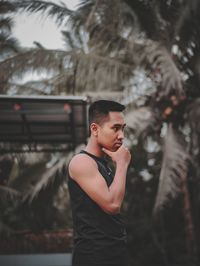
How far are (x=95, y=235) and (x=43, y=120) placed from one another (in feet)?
14.5

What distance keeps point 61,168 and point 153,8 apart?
3.95 meters

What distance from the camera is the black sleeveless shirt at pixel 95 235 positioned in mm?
2002

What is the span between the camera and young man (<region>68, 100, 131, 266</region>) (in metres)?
1.98

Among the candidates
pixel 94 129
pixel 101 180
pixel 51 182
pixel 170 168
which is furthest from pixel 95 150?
pixel 51 182

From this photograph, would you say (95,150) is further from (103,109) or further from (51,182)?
(51,182)

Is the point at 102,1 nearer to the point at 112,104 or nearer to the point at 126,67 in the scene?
the point at 126,67

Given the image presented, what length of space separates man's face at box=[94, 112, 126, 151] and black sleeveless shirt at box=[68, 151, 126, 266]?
0.22 meters

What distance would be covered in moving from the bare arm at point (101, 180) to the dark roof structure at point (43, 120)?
3.26 meters

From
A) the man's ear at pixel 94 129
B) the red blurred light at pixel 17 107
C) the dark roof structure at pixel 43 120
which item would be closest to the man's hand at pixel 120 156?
the man's ear at pixel 94 129

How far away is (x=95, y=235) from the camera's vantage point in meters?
2.01

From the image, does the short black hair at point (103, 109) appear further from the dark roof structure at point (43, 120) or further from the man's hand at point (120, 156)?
the dark roof structure at point (43, 120)

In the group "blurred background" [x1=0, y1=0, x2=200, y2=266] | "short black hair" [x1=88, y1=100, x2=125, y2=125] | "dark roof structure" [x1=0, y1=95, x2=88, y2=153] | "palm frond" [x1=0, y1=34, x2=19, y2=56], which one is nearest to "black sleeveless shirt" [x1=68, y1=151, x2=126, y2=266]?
"short black hair" [x1=88, y1=100, x2=125, y2=125]

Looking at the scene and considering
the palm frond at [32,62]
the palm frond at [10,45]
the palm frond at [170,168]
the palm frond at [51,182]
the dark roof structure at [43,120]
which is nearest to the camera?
the dark roof structure at [43,120]

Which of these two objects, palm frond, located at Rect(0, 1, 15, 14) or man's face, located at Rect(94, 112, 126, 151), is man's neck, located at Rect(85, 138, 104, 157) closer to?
man's face, located at Rect(94, 112, 126, 151)
